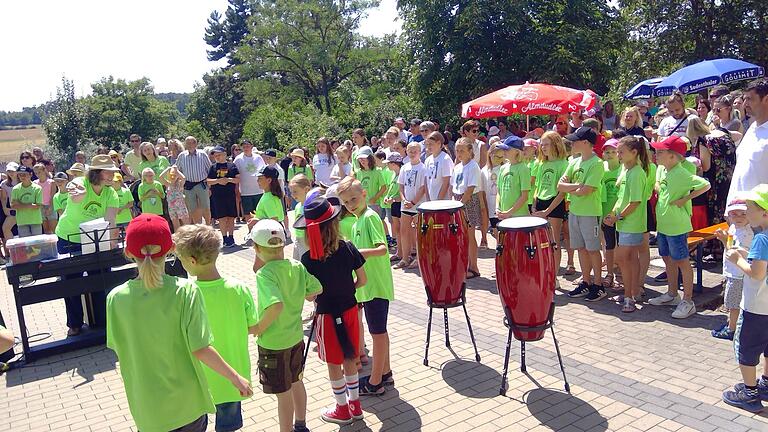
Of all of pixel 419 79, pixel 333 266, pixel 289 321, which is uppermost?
pixel 419 79

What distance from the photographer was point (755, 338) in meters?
4.13

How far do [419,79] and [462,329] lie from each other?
64.5 ft

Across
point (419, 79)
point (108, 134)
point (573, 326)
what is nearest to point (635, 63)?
point (419, 79)

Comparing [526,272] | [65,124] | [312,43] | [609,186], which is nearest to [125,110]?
[312,43]

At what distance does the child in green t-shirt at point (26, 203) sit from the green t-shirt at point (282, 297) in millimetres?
9260

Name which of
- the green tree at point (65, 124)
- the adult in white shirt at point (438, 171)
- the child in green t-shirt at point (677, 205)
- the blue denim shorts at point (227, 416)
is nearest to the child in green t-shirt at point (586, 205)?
the child in green t-shirt at point (677, 205)

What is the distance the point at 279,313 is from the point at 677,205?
4.36 m

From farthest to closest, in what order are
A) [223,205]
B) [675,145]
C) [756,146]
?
[223,205]
[675,145]
[756,146]

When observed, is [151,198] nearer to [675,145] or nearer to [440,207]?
[440,207]

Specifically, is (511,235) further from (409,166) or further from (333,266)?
(409,166)

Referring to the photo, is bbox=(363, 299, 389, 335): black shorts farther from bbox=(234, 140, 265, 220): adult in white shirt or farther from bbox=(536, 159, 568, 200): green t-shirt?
bbox=(234, 140, 265, 220): adult in white shirt

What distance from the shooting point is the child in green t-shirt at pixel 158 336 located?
2.92m

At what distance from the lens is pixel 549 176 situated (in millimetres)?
7223

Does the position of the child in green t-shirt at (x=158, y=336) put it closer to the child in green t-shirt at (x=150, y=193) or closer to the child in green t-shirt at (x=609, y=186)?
the child in green t-shirt at (x=609, y=186)
